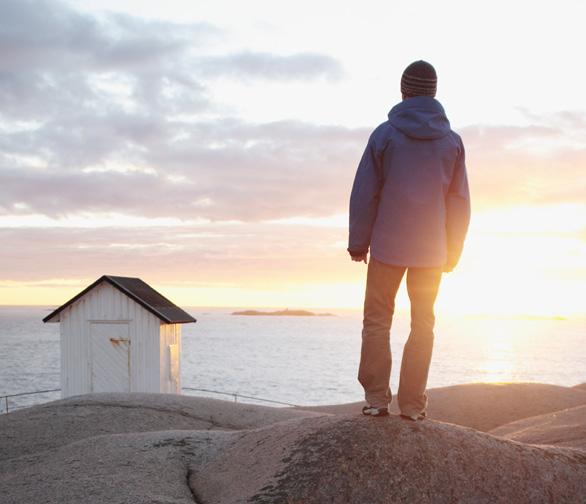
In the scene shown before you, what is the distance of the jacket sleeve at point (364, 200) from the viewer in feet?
24.4

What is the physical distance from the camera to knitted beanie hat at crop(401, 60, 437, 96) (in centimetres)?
756

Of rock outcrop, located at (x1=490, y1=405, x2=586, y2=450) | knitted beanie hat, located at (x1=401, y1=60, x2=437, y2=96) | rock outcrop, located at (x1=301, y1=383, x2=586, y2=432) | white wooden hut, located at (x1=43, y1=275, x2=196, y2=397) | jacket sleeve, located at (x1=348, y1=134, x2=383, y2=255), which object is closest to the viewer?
jacket sleeve, located at (x1=348, y1=134, x2=383, y2=255)

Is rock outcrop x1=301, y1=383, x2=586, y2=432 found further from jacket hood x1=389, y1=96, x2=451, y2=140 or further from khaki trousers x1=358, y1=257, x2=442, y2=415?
jacket hood x1=389, y1=96, x2=451, y2=140

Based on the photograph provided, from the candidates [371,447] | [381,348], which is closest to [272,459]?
[371,447]

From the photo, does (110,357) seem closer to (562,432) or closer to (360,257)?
(562,432)

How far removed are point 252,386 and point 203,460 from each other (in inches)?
3207

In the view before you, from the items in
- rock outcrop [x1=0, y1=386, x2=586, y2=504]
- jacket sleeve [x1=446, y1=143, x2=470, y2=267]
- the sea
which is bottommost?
the sea

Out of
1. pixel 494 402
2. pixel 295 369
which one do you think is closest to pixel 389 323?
pixel 494 402

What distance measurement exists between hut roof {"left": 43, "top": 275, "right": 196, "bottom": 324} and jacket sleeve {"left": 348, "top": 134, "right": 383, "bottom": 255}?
15.5 m

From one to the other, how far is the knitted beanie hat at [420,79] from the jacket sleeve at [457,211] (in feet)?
2.44

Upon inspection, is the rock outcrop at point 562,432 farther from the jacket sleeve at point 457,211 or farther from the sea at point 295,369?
the sea at point 295,369

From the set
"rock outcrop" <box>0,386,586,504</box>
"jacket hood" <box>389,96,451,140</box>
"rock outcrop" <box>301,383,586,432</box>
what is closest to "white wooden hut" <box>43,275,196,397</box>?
"rock outcrop" <box>301,383,586,432</box>

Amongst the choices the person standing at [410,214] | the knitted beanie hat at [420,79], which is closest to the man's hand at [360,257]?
the person standing at [410,214]

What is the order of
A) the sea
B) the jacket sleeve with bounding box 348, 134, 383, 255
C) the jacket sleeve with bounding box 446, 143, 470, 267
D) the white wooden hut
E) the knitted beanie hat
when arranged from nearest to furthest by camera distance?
the jacket sleeve with bounding box 348, 134, 383, 255 → the knitted beanie hat → the jacket sleeve with bounding box 446, 143, 470, 267 → the white wooden hut → the sea
